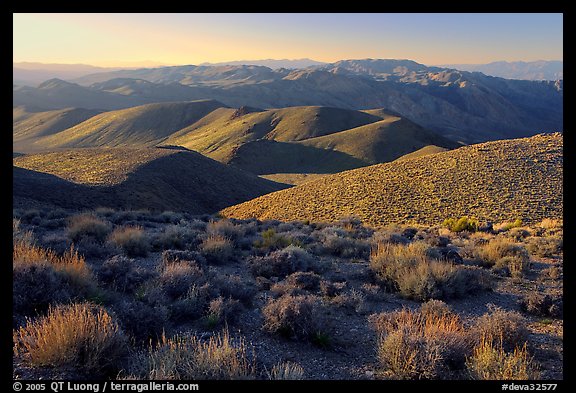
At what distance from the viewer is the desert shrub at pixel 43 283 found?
20.0ft

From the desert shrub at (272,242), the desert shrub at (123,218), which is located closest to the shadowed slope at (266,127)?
the desert shrub at (123,218)

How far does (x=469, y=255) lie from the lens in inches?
515

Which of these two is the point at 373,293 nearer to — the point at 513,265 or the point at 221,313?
the point at 221,313

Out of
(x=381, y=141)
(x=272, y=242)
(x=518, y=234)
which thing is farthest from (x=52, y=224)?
(x=381, y=141)

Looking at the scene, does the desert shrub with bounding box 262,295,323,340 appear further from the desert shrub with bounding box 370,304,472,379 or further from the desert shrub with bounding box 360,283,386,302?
the desert shrub with bounding box 360,283,386,302

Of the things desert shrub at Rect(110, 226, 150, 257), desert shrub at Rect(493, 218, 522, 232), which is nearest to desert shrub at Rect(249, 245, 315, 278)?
desert shrub at Rect(110, 226, 150, 257)

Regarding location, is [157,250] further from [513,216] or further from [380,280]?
[513,216]

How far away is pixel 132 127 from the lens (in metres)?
133

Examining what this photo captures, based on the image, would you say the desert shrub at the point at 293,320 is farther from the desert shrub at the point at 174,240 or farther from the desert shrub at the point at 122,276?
the desert shrub at the point at 174,240

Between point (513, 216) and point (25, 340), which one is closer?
point (25, 340)

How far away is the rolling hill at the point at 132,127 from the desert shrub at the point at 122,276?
119 m
